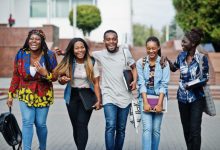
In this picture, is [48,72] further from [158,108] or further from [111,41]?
[158,108]

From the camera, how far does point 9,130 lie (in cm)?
679

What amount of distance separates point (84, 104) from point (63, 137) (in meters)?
2.70

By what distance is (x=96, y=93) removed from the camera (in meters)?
6.91

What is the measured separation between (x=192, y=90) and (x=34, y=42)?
2.17 meters

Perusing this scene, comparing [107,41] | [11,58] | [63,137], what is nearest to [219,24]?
[11,58]

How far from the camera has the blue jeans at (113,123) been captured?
6.81 meters

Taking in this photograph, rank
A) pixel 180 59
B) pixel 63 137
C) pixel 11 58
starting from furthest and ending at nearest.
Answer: pixel 11 58 → pixel 63 137 → pixel 180 59

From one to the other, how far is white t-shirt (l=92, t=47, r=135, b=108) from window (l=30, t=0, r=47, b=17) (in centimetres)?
3438

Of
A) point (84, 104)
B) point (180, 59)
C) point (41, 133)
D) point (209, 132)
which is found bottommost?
point (209, 132)

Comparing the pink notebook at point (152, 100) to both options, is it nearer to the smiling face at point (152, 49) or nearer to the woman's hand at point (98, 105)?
the smiling face at point (152, 49)

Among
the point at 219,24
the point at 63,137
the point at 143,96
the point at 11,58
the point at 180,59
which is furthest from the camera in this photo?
the point at 11,58

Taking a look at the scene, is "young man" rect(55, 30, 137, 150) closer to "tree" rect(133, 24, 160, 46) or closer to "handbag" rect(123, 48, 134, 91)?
"handbag" rect(123, 48, 134, 91)

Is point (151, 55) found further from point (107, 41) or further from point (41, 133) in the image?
point (41, 133)

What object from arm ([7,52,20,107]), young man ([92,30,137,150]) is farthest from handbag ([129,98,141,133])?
arm ([7,52,20,107])
